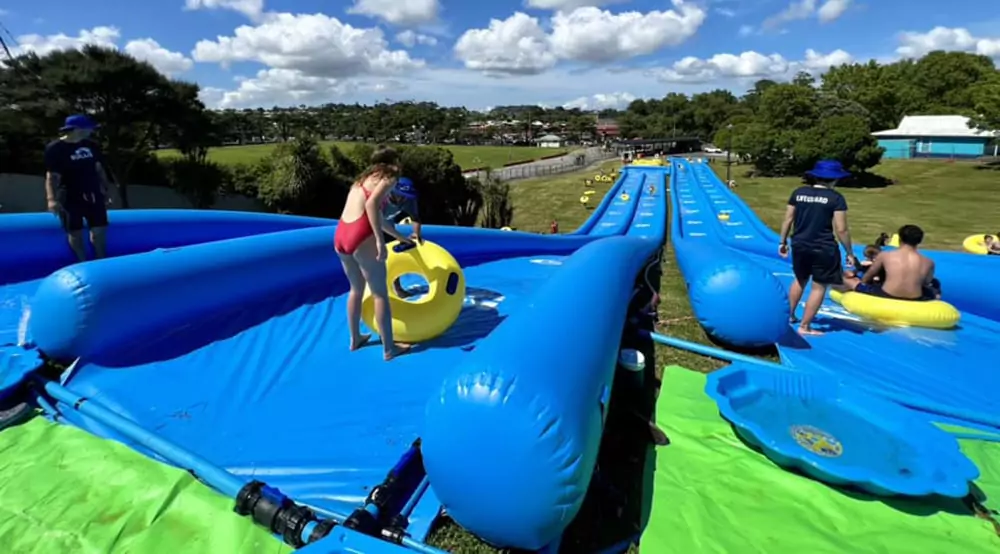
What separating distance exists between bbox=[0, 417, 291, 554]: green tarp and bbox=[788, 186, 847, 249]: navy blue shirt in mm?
3763

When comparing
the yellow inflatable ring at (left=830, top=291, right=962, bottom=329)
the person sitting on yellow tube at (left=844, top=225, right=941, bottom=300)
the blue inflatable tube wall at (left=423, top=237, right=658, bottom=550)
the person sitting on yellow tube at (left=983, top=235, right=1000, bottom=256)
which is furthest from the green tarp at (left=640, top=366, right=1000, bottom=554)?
the person sitting on yellow tube at (left=983, top=235, right=1000, bottom=256)

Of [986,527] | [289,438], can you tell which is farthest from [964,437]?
[289,438]

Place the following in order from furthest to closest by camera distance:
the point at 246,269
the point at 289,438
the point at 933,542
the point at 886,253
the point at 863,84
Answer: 1. the point at 863,84
2. the point at 886,253
3. the point at 246,269
4. the point at 289,438
5. the point at 933,542

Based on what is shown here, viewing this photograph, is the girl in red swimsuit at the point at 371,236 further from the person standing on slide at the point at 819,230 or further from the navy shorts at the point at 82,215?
the person standing on slide at the point at 819,230

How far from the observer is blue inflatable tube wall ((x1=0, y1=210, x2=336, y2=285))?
4652 mm

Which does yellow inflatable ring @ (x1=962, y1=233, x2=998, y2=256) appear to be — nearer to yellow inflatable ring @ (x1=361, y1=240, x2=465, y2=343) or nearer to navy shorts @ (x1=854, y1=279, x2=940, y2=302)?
navy shorts @ (x1=854, y1=279, x2=940, y2=302)

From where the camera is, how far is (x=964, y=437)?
2.66 metres

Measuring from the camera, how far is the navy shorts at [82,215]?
4113 mm

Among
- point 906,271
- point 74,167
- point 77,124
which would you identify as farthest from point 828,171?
point 74,167

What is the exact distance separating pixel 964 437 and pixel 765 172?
31.5 m

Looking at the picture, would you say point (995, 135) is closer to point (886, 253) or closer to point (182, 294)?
point (886, 253)

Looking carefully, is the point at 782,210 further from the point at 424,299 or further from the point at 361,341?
the point at 361,341

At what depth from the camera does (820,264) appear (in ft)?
12.8

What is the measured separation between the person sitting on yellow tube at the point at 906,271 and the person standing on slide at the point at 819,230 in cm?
71
